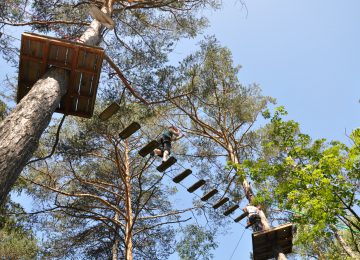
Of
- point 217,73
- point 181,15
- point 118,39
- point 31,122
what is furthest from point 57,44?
point 217,73

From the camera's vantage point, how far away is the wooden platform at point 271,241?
306 inches

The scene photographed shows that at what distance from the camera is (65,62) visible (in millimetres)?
5285

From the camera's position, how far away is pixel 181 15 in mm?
10914

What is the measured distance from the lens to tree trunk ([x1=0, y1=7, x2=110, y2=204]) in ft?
11.6

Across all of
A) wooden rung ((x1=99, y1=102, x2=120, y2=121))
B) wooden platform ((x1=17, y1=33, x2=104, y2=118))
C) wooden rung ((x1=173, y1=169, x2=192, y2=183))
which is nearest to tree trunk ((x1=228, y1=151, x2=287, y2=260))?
wooden rung ((x1=173, y1=169, x2=192, y2=183))

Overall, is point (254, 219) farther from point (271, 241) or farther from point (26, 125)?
point (26, 125)

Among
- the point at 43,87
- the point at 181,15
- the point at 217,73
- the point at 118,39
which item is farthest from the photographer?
the point at 217,73

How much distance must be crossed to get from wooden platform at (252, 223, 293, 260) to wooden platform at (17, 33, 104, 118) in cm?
485

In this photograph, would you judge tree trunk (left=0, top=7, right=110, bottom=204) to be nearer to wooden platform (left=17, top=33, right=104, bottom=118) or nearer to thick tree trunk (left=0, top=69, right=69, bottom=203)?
thick tree trunk (left=0, top=69, right=69, bottom=203)

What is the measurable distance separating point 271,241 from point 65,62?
5.95 m

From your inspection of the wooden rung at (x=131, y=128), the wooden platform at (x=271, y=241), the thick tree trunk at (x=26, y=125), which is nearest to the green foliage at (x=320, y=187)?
the wooden platform at (x=271, y=241)

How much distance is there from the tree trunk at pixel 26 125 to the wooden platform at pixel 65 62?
0.55 feet

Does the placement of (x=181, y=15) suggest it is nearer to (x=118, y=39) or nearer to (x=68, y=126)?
(x=118, y=39)

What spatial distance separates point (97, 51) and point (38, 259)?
8.45 metres
